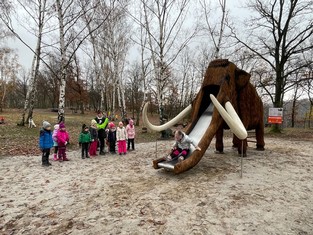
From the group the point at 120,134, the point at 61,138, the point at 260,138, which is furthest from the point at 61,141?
the point at 260,138

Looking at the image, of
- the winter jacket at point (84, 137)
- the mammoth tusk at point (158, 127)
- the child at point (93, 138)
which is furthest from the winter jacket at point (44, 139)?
the mammoth tusk at point (158, 127)

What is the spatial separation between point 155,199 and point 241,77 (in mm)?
→ 5237

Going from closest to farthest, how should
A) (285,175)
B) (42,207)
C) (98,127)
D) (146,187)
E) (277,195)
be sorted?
(42,207)
(277,195)
(146,187)
(285,175)
(98,127)

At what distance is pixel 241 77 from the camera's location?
809 cm

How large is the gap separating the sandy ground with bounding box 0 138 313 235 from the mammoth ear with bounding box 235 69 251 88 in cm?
253

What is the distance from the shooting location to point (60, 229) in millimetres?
3740

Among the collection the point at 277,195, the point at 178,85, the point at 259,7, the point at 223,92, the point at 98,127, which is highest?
the point at 259,7

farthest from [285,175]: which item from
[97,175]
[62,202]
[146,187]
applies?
[62,202]

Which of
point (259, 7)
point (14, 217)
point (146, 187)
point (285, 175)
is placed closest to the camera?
point (14, 217)

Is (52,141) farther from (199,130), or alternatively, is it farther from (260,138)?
(260,138)

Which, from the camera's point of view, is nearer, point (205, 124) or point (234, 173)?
point (234, 173)

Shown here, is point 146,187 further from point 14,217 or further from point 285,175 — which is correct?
point 285,175

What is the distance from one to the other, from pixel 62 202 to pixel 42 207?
35cm

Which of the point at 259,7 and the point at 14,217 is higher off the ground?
the point at 259,7
